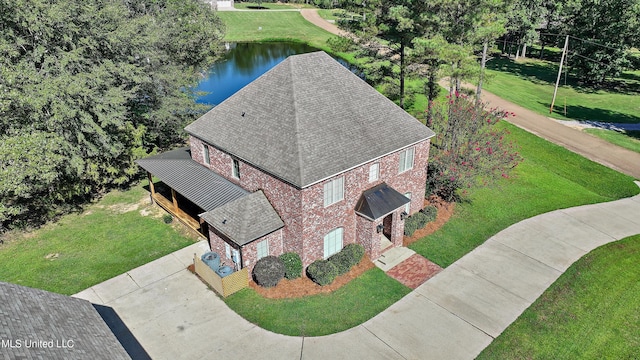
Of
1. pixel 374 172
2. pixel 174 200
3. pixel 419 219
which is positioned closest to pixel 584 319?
pixel 419 219

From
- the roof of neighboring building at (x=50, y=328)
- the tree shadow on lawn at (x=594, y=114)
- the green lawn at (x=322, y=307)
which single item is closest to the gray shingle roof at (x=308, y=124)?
the green lawn at (x=322, y=307)

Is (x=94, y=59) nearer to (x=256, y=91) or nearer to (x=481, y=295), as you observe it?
(x=256, y=91)

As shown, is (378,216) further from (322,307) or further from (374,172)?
(322,307)

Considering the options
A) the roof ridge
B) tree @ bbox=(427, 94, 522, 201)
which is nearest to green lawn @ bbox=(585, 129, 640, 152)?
tree @ bbox=(427, 94, 522, 201)

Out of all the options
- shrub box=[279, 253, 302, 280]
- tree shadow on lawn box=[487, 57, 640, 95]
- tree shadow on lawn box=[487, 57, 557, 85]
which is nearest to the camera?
shrub box=[279, 253, 302, 280]

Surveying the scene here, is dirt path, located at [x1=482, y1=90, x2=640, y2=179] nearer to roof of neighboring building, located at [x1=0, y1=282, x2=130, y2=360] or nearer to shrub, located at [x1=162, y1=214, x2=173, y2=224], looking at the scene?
shrub, located at [x1=162, y1=214, x2=173, y2=224]

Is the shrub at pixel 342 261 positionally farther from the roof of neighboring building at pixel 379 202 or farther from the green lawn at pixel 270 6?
the green lawn at pixel 270 6

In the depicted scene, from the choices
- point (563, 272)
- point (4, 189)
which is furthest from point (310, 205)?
point (4, 189)
